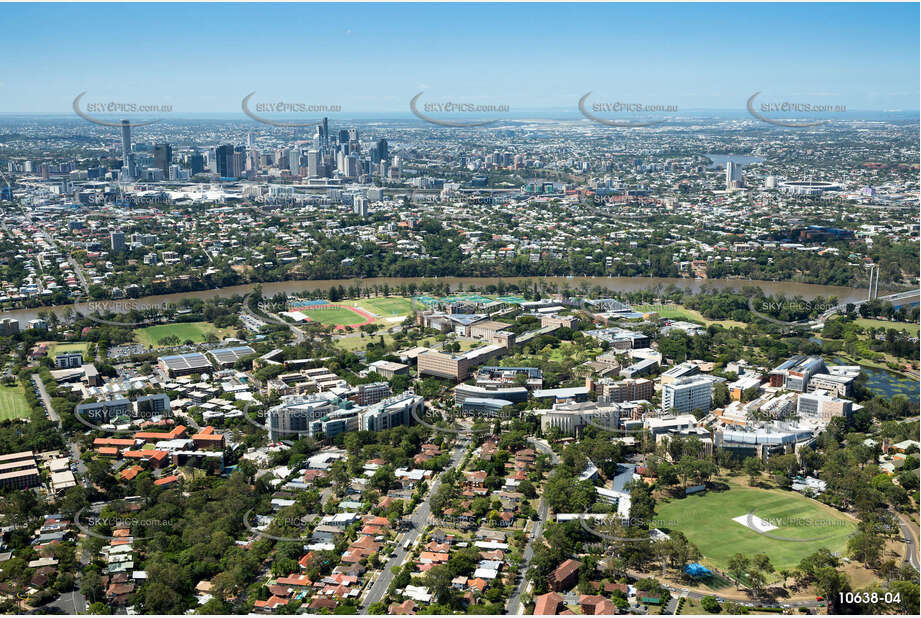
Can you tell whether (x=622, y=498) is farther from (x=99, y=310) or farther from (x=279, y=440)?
(x=99, y=310)

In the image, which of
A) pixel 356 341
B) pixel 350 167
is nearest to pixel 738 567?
pixel 356 341

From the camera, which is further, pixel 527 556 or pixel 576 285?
pixel 576 285

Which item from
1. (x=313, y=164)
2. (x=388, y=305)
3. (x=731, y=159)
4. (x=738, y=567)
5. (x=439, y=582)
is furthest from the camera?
(x=731, y=159)

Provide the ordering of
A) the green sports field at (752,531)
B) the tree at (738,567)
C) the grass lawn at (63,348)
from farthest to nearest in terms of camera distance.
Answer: the grass lawn at (63,348)
the green sports field at (752,531)
the tree at (738,567)

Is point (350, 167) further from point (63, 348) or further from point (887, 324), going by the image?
point (887, 324)

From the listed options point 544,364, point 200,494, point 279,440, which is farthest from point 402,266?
point 200,494

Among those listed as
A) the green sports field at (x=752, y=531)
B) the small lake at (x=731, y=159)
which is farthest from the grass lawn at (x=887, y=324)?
the small lake at (x=731, y=159)

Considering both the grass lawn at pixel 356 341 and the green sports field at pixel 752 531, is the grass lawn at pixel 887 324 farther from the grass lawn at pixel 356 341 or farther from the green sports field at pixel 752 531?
the grass lawn at pixel 356 341
